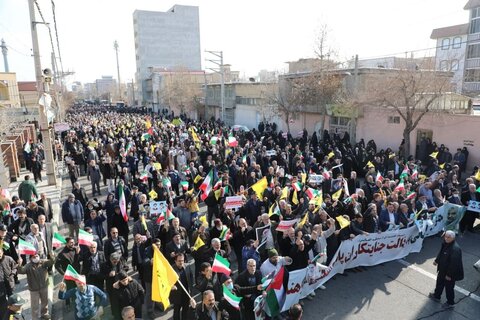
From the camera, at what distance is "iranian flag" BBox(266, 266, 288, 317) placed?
251 inches

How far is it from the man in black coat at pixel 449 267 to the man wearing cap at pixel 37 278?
707cm

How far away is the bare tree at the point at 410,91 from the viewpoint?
58.6 feet

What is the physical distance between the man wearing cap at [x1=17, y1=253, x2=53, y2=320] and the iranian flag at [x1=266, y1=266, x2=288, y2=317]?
381cm

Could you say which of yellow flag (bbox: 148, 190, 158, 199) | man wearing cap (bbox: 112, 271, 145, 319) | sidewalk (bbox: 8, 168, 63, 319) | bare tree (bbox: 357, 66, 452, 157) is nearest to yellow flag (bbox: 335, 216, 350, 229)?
man wearing cap (bbox: 112, 271, 145, 319)

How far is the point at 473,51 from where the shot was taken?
4681 cm

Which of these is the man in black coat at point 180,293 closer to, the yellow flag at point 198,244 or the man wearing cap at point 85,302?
the yellow flag at point 198,244

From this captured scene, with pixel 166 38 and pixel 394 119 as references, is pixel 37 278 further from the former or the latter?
pixel 166 38

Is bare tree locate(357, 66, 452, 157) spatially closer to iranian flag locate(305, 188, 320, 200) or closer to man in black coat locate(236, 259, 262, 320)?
iranian flag locate(305, 188, 320, 200)

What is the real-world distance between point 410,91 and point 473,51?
36.7m

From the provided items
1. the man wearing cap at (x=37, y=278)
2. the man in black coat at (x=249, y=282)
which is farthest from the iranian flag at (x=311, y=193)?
the man wearing cap at (x=37, y=278)

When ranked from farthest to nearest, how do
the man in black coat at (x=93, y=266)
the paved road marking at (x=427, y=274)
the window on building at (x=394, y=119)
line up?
the window on building at (x=394, y=119), the paved road marking at (x=427, y=274), the man in black coat at (x=93, y=266)

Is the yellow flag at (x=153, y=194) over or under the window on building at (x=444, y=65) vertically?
under

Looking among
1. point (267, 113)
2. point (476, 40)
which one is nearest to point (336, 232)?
point (267, 113)

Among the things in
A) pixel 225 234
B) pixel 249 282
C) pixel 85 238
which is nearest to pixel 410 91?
pixel 225 234
